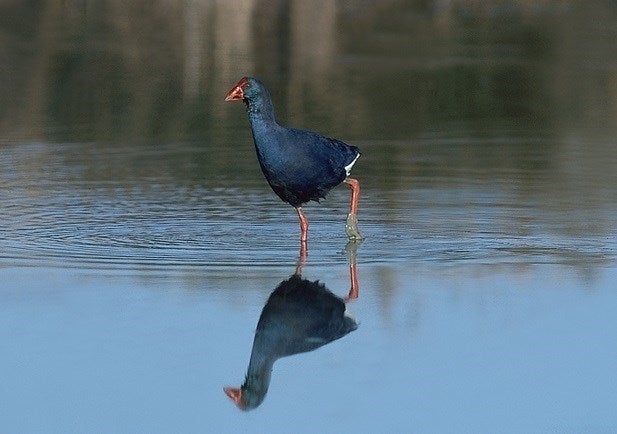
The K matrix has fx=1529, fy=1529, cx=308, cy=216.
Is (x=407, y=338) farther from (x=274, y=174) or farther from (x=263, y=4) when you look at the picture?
(x=263, y=4)

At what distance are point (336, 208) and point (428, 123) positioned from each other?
4.58m

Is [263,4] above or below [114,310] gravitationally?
above

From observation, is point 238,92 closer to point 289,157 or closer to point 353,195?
point 289,157

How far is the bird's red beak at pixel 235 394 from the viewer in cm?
611

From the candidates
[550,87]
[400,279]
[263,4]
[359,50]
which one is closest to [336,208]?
[400,279]

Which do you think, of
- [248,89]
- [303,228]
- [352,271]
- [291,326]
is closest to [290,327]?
[291,326]

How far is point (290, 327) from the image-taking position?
723 centimetres

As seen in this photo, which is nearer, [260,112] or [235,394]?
[235,394]

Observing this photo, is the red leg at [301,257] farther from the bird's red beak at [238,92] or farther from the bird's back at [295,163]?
the bird's red beak at [238,92]

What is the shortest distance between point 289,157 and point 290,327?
7.53 ft

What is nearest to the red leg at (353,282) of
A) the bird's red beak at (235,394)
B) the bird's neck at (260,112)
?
the bird's neck at (260,112)

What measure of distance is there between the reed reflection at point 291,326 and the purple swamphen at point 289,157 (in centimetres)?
100

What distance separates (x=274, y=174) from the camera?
9352mm

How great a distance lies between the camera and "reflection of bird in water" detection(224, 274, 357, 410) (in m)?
6.30
